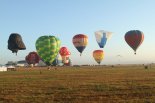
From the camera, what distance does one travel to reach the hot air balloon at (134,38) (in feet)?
207

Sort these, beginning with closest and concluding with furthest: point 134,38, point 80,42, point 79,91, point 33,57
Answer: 1. point 79,91
2. point 134,38
3. point 80,42
4. point 33,57

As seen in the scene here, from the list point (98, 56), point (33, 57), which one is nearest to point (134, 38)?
point (98, 56)

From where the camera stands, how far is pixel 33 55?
142m

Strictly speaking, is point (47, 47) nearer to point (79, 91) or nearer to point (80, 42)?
point (80, 42)

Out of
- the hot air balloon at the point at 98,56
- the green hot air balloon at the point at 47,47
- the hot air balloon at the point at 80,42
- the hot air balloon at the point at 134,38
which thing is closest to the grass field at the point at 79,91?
the hot air balloon at the point at 134,38

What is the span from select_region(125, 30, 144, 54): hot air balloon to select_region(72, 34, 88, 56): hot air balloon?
43.1ft

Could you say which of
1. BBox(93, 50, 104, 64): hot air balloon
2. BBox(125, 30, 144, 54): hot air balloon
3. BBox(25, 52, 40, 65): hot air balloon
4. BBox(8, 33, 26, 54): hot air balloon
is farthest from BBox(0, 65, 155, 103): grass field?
BBox(25, 52, 40, 65): hot air balloon

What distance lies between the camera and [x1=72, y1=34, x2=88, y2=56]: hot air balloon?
75000 millimetres

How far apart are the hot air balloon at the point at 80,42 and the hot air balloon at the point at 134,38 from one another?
13.1 metres

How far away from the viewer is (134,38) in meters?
63.3

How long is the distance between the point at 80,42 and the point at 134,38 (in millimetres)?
15539

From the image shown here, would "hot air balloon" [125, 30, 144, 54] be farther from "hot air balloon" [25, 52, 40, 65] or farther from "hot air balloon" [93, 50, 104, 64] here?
"hot air balloon" [25, 52, 40, 65]

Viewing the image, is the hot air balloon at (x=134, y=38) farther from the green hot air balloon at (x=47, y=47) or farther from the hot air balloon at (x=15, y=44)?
the hot air balloon at (x=15, y=44)

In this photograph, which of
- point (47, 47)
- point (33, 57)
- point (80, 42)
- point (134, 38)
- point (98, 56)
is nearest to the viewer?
point (134, 38)
